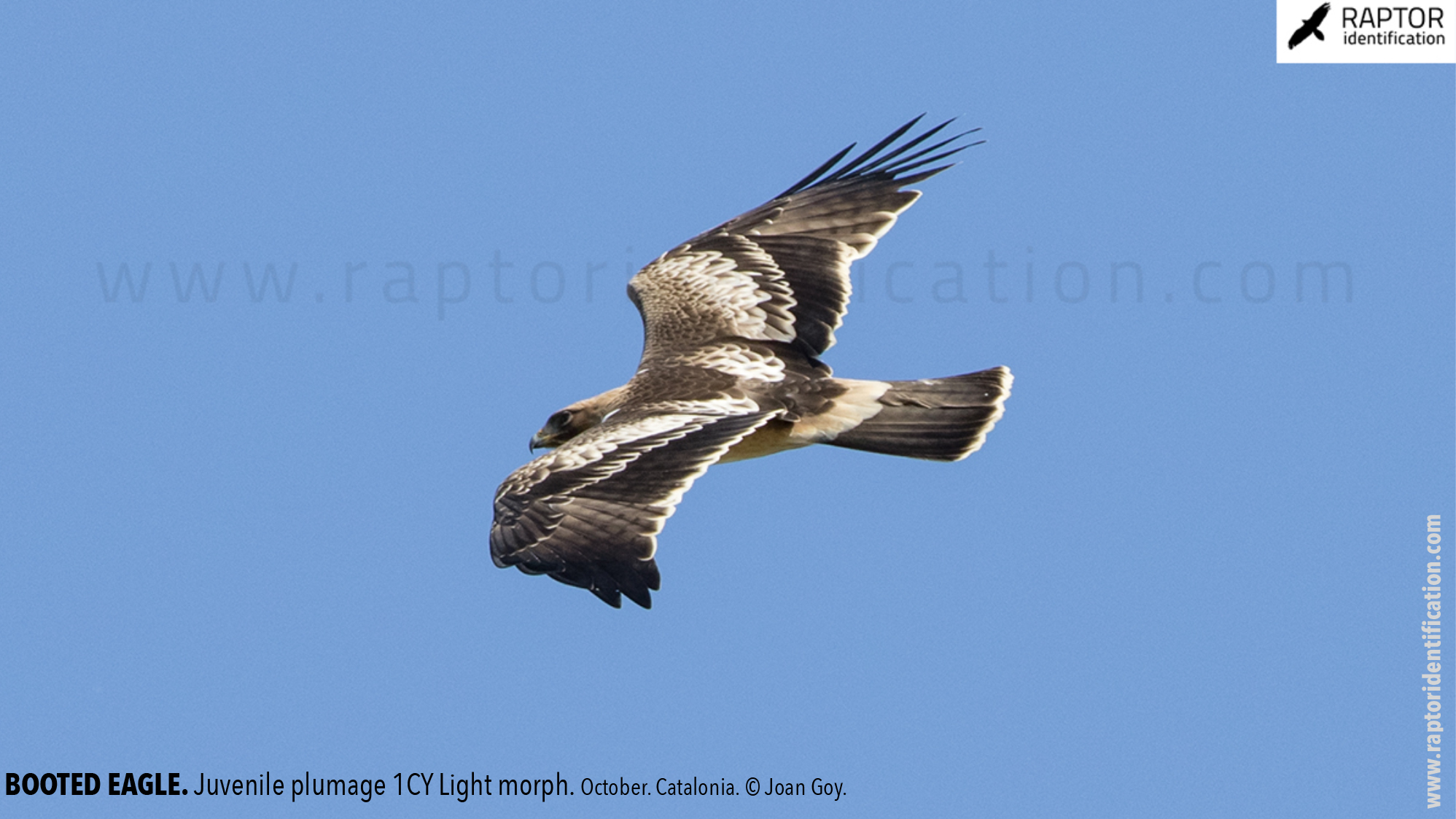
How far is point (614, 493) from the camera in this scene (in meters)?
6.52

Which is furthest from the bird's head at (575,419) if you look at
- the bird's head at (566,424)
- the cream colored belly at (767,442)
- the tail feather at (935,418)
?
the tail feather at (935,418)

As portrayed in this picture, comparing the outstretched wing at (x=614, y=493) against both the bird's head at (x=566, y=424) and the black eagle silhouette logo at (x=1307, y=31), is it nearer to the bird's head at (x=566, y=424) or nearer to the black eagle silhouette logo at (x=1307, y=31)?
the bird's head at (x=566, y=424)

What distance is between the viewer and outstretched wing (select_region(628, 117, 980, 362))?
8.31m

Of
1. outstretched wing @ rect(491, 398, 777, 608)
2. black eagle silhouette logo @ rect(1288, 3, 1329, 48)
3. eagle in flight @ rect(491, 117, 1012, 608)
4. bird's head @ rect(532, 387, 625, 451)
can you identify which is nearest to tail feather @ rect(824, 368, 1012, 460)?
eagle in flight @ rect(491, 117, 1012, 608)

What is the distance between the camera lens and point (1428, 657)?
6617mm

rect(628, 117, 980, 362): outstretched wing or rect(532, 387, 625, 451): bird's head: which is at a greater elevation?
rect(628, 117, 980, 362): outstretched wing

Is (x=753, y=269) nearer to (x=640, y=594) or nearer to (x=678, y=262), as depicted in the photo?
(x=678, y=262)

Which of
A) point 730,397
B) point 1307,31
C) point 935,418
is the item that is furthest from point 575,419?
point 1307,31

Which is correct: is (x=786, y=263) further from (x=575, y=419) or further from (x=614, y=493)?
(x=614, y=493)

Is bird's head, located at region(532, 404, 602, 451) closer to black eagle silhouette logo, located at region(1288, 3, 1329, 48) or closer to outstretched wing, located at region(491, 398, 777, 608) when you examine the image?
outstretched wing, located at region(491, 398, 777, 608)

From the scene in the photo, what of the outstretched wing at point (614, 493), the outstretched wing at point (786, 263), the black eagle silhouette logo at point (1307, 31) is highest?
the black eagle silhouette logo at point (1307, 31)

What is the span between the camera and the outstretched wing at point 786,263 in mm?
8312

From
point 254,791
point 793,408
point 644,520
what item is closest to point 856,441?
point 793,408

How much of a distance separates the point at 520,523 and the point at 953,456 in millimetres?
2187
